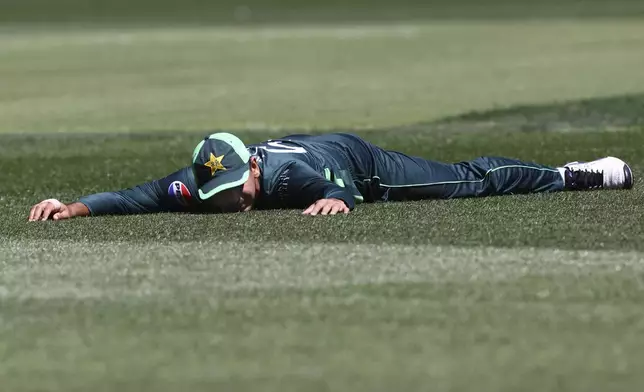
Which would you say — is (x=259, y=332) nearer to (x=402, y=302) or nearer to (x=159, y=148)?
(x=402, y=302)

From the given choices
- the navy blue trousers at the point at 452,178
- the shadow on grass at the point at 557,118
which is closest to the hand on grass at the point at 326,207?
the navy blue trousers at the point at 452,178

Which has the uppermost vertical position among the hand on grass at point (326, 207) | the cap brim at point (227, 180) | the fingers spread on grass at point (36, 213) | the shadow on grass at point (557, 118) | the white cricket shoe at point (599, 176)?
the cap brim at point (227, 180)

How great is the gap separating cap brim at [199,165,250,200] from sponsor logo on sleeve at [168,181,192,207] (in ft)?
0.79

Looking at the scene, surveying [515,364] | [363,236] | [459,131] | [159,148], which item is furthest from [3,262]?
[459,131]

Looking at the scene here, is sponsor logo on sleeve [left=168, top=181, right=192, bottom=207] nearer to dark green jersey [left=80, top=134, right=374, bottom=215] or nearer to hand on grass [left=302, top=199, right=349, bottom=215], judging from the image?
dark green jersey [left=80, top=134, right=374, bottom=215]

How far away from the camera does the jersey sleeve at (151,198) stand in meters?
8.32

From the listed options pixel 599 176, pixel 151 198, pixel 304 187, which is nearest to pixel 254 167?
pixel 304 187

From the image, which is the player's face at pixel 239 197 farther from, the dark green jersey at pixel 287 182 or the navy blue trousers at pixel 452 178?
the navy blue trousers at pixel 452 178

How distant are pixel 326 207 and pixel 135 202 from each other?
50.9 inches

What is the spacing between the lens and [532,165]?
891cm

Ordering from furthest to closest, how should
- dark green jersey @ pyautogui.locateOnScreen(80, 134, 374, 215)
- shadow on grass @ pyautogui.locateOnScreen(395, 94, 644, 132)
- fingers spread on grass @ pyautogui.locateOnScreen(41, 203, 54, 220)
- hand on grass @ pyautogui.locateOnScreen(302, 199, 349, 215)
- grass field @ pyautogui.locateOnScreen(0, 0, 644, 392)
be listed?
shadow on grass @ pyautogui.locateOnScreen(395, 94, 644, 132) → fingers spread on grass @ pyautogui.locateOnScreen(41, 203, 54, 220) → dark green jersey @ pyautogui.locateOnScreen(80, 134, 374, 215) → hand on grass @ pyautogui.locateOnScreen(302, 199, 349, 215) → grass field @ pyautogui.locateOnScreen(0, 0, 644, 392)

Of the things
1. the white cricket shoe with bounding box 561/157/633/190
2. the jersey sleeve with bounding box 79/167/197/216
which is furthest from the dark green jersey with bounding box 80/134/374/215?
the white cricket shoe with bounding box 561/157/633/190

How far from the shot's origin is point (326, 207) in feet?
25.6

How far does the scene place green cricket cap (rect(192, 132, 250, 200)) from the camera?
26.1 feet
